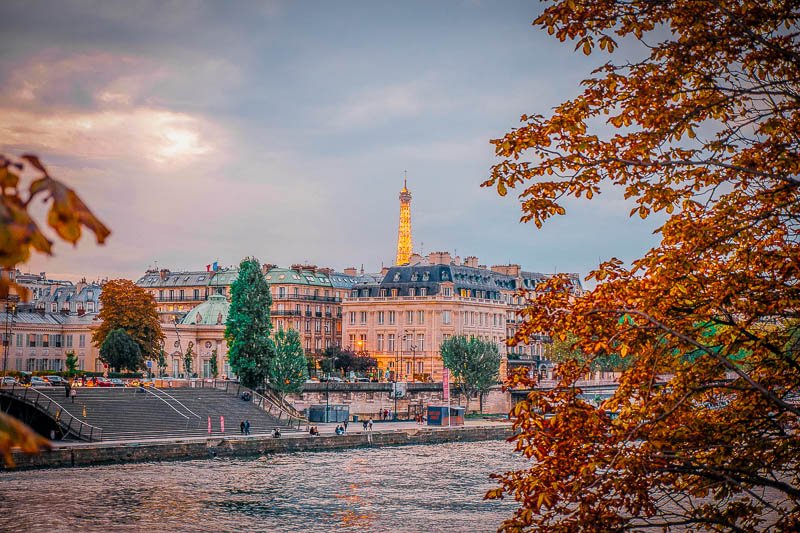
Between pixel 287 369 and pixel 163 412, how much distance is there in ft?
56.1

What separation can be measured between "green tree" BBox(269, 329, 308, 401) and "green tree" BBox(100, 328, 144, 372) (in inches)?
490

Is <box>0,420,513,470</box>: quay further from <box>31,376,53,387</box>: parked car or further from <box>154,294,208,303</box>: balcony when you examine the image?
<box>154,294,208,303</box>: balcony

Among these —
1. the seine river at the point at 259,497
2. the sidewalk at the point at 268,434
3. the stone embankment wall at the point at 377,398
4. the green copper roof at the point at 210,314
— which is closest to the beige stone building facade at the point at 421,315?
the stone embankment wall at the point at 377,398

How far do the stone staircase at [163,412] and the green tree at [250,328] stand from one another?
4.99 m

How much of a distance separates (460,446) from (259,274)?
24653 mm

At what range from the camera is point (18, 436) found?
14.2 feet

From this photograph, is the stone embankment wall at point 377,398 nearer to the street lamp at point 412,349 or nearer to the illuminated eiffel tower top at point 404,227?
the street lamp at point 412,349

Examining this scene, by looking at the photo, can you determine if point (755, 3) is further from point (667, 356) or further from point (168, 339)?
point (168, 339)

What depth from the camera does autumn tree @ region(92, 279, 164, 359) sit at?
8831 cm

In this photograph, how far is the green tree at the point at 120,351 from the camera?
8338 cm

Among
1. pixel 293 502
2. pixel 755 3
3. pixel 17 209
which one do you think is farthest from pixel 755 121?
pixel 293 502

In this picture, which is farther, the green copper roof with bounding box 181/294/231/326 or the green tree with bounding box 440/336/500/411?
the green copper roof with bounding box 181/294/231/326

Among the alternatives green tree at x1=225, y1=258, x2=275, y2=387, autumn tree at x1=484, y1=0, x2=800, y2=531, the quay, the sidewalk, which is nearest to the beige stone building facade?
the sidewalk

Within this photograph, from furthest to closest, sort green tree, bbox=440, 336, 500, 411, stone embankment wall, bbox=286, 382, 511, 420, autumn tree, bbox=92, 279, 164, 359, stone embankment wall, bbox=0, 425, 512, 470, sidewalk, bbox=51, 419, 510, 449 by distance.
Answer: green tree, bbox=440, 336, 500, 411 < autumn tree, bbox=92, 279, 164, 359 < stone embankment wall, bbox=286, 382, 511, 420 < sidewalk, bbox=51, 419, 510, 449 < stone embankment wall, bbox=0, 425, 512, 470
